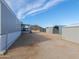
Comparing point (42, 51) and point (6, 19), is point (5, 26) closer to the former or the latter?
point (6, 19)

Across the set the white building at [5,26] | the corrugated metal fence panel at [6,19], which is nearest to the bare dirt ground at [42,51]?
the white building at [5,26]

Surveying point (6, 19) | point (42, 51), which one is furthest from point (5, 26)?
point (42, 51)

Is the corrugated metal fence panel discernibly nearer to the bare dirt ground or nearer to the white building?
the white building

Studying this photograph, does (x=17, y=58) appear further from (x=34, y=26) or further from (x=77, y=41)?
(x=34, y=26)

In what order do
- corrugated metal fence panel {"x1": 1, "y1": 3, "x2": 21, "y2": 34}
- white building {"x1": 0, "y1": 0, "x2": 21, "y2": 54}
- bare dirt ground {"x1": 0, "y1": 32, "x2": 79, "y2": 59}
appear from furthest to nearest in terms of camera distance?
corrugated metal fence panel {"x1": 1, "y1": 3, "x2": 21, "y2": 34}, white building {"x1": 0, "y1": 0, "x2": 21, "y2": 54}, bare dirt ground {"x1": 0, "y1": 32, "x2": 79, "y2": 59}

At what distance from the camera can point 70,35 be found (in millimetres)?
22469

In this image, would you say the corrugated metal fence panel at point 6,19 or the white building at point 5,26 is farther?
the corrugated metal fence panel at point 6,19

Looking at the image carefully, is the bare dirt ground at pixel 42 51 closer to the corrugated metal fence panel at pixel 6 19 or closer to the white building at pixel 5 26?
the white building at pixel 5 26

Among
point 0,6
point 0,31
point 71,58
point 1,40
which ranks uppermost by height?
point 0,6

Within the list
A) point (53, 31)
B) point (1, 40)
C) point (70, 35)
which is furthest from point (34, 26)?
point (1, 40)

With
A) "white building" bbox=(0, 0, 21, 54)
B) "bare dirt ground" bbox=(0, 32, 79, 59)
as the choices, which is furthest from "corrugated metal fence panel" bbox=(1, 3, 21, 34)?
"bare dirt ground" bbox=(0, 32, 79, 59)

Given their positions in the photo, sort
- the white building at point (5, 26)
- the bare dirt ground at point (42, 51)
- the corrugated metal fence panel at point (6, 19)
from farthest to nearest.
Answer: the corrugated metal fence panel at point (6, 19) < the white building at point (5, 26) < the bare dirt ground at point (42, 51)

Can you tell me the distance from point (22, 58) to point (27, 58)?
0.99 feet

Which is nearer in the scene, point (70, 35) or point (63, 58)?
point (63, 58)
